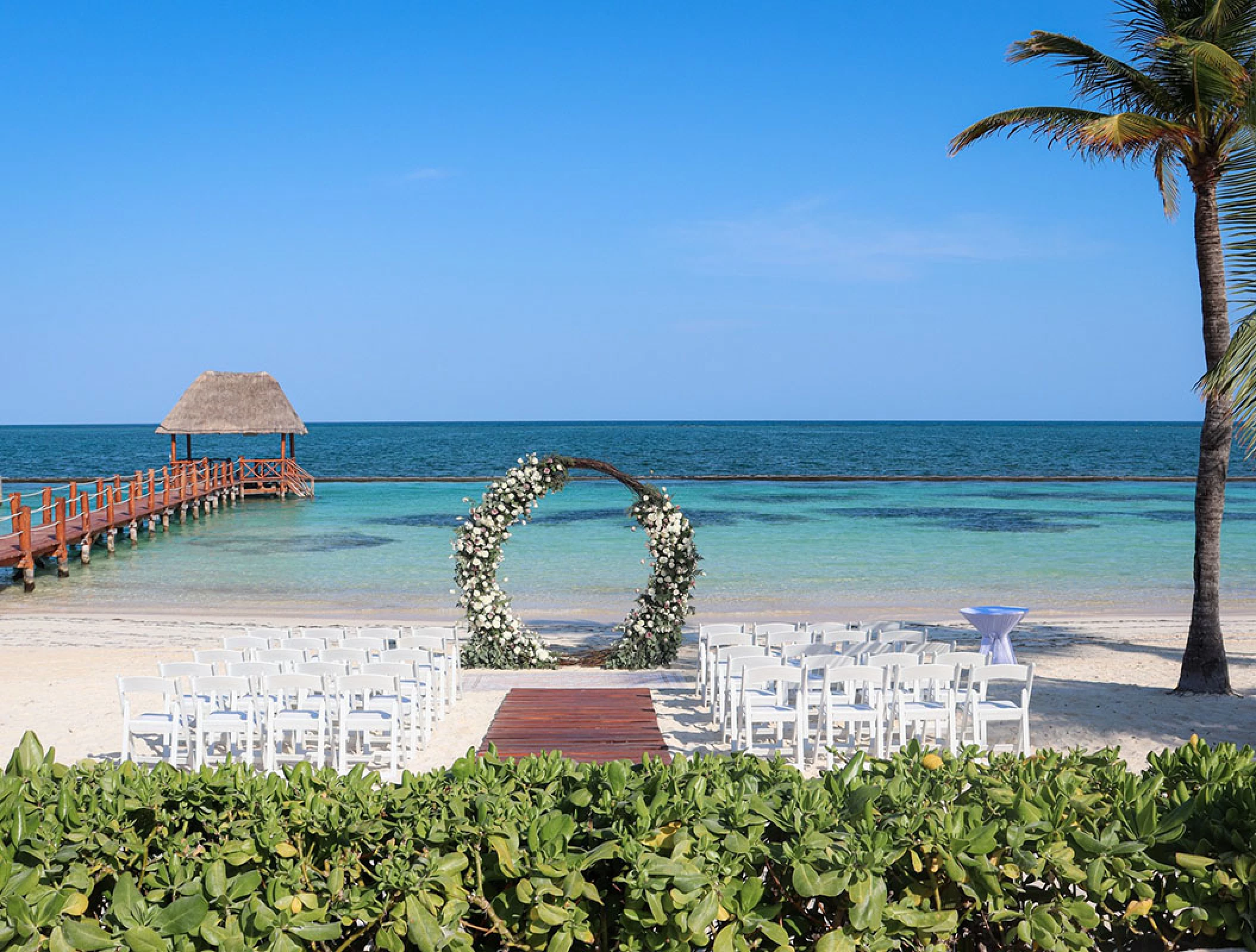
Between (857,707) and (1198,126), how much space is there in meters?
6.45

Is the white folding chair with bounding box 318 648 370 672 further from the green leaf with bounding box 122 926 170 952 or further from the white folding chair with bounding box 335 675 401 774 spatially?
the green leaf with bounding box 122 926 170 952

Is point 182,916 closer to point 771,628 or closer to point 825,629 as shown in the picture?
point 825,629

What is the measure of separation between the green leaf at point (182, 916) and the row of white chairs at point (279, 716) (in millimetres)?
4490

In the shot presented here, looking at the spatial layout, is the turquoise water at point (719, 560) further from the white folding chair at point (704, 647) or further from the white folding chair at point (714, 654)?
the white folding chair at point (714, 654)

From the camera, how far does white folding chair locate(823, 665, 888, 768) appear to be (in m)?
8.04

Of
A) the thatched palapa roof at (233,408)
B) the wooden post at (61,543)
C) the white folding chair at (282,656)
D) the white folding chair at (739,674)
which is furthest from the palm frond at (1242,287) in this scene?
the thatched palapa roof at (233,408)

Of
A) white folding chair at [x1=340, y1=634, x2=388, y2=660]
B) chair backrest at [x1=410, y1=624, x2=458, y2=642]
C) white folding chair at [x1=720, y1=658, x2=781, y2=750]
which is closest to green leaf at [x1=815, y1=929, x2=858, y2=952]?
white folding chair at [x1=720, y1=658, x2=781, y2=750]

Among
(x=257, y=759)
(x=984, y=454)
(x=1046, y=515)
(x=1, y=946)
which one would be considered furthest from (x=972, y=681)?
(x=984, y=454)

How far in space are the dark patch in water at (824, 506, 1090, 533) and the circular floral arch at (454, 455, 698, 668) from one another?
22339 mm

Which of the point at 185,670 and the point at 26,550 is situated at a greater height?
the point at 185,670

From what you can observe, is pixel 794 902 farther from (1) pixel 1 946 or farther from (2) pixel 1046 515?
(2) pixel 1046 515

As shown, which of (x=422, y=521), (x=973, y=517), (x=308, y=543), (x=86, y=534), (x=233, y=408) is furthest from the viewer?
(x=233, y=408)

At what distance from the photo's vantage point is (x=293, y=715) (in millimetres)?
8062

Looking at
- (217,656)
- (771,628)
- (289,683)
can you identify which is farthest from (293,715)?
(771,628)
